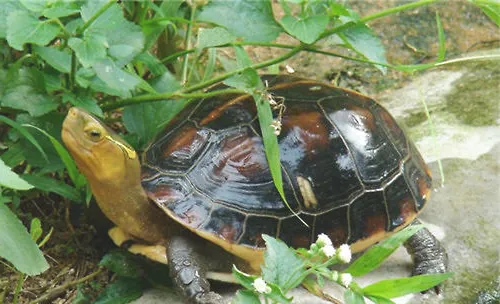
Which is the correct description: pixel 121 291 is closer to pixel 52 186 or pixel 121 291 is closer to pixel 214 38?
pixel 52 186

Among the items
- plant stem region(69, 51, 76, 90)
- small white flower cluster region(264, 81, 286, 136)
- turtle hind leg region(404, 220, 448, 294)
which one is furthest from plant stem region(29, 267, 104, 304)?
turtle hind leg region(404, 220, 448, 294)

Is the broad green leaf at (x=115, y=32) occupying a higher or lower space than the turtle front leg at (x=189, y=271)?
higher

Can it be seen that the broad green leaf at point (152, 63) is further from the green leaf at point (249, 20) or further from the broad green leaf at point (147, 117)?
the green leaf at point (249, 20)

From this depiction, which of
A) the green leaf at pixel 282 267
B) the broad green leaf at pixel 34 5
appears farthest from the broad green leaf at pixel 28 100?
the green leaf at pixel 282 267

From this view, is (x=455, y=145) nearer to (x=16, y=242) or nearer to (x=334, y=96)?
(x=334, y=96)

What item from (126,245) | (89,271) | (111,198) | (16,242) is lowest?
(89,271)

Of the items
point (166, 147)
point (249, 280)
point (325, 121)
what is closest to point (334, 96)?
point (325, 121)
